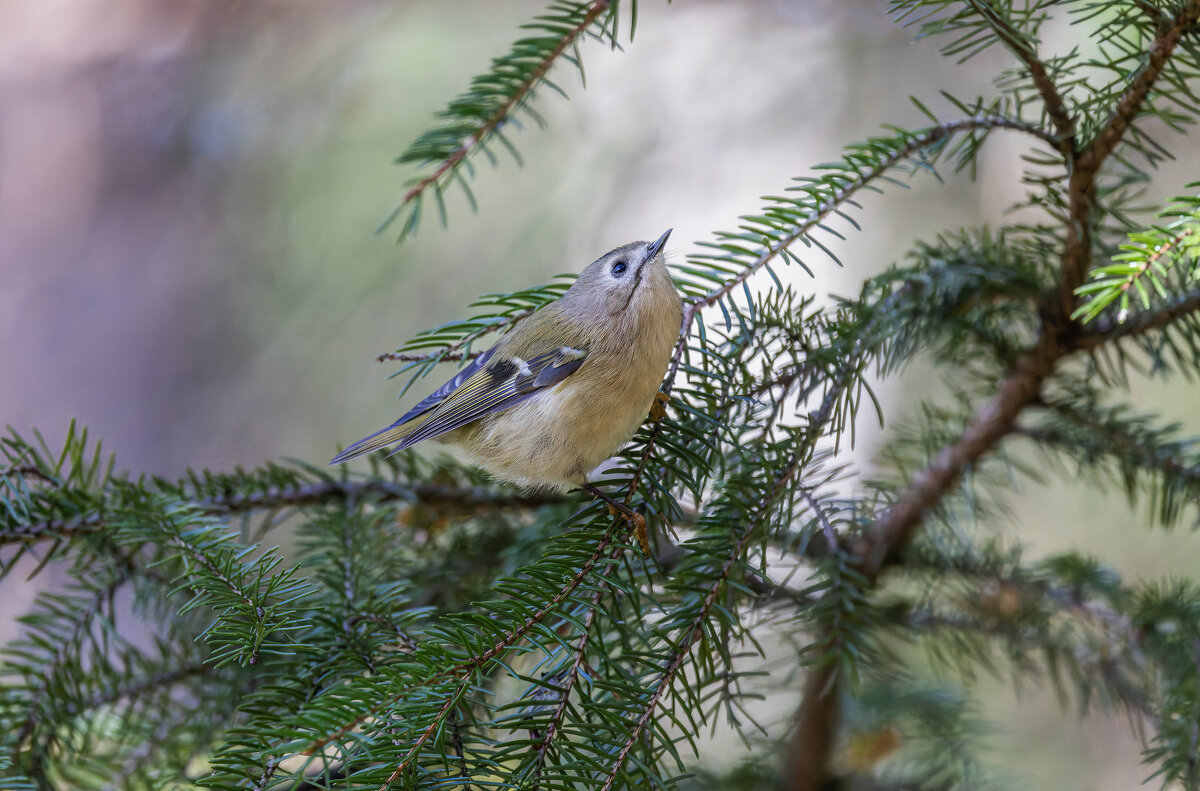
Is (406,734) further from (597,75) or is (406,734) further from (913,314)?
(597,75)

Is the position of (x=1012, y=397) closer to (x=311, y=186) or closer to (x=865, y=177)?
(x=865, y=177)

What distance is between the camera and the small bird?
93 centimetres

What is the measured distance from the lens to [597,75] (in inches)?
81.9

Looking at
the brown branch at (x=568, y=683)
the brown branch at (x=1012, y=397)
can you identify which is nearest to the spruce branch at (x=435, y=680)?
the brown branch at (x=568, y=683)

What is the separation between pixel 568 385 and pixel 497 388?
160mm

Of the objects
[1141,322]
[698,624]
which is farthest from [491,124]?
[1141,322]

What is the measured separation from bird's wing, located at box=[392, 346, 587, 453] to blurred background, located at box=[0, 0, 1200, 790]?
815 mm

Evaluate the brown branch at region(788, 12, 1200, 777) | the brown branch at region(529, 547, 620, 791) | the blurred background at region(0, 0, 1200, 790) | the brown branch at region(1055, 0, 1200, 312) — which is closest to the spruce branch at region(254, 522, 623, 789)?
the brown branch at region(529, 547, 620, 791)

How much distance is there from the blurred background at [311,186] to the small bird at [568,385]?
833 mm

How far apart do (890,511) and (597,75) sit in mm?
1492

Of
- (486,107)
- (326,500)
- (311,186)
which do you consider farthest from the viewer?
(311,186)

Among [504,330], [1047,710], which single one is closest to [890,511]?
[504,330]

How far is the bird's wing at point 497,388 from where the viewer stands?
1068 mm

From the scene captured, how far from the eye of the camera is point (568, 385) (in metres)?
1.02
